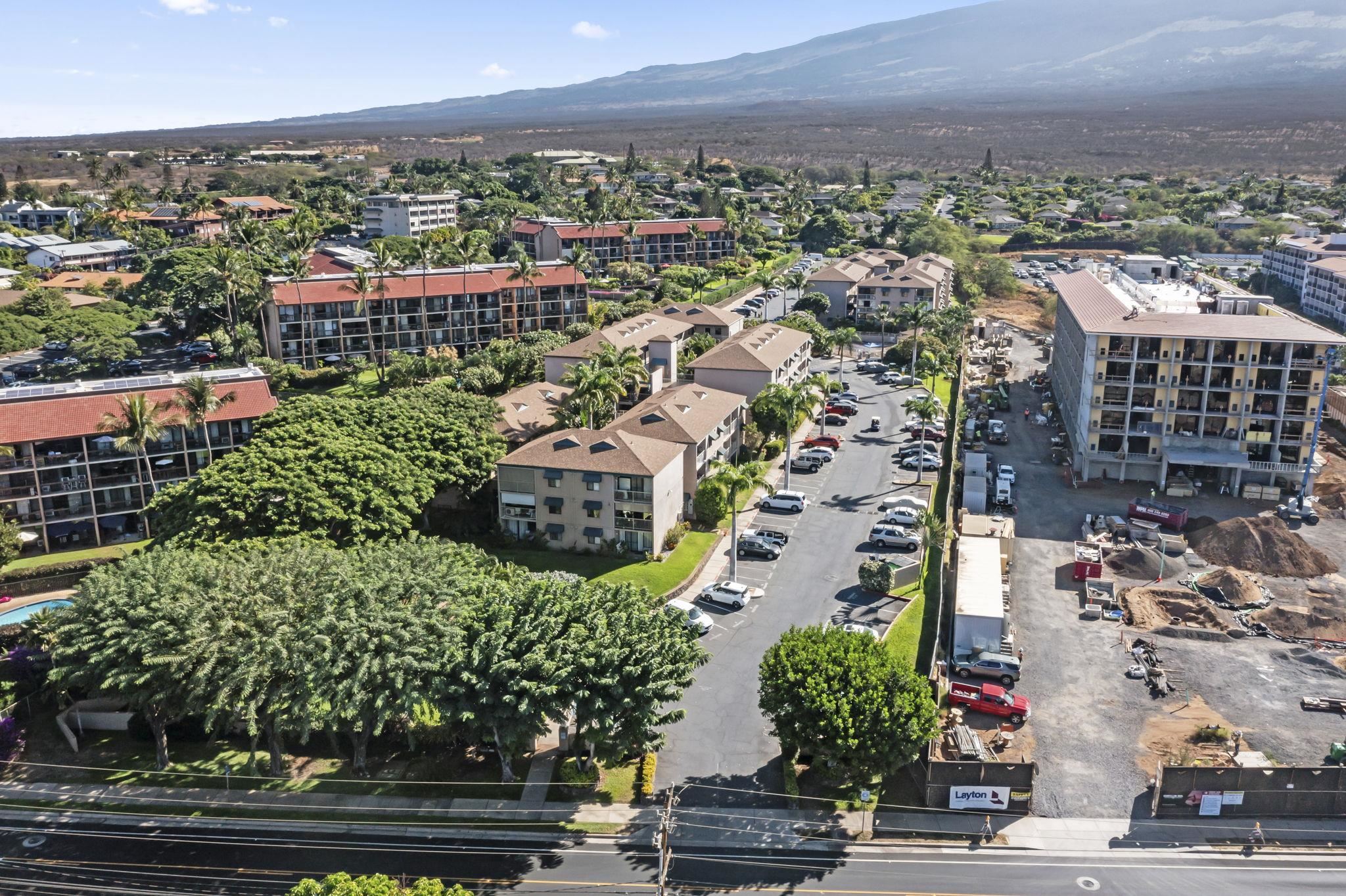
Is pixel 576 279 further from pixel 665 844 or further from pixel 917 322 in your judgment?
pixel 665 844

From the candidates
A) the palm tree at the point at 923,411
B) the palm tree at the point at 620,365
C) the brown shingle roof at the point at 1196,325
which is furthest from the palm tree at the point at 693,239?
the palm tree at the point at 620,365

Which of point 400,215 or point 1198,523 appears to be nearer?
point 1198,523

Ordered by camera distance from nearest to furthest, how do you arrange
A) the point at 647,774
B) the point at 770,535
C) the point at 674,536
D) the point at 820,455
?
the point at 647,774, the point at 674,536, the point at 770,535, the point at 820,455

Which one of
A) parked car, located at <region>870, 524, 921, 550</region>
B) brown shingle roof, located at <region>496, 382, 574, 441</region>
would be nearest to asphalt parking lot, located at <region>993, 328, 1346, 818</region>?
A: parked car, located at <region>870, 524, 921, 550</region>

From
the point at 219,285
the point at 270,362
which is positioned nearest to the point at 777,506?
the point at 270,362

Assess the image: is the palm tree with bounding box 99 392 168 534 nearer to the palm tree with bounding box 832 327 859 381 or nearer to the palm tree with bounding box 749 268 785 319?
the palm tree with bounding box 832 327 859 381

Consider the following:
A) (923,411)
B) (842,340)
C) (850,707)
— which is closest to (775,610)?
(850,707)
